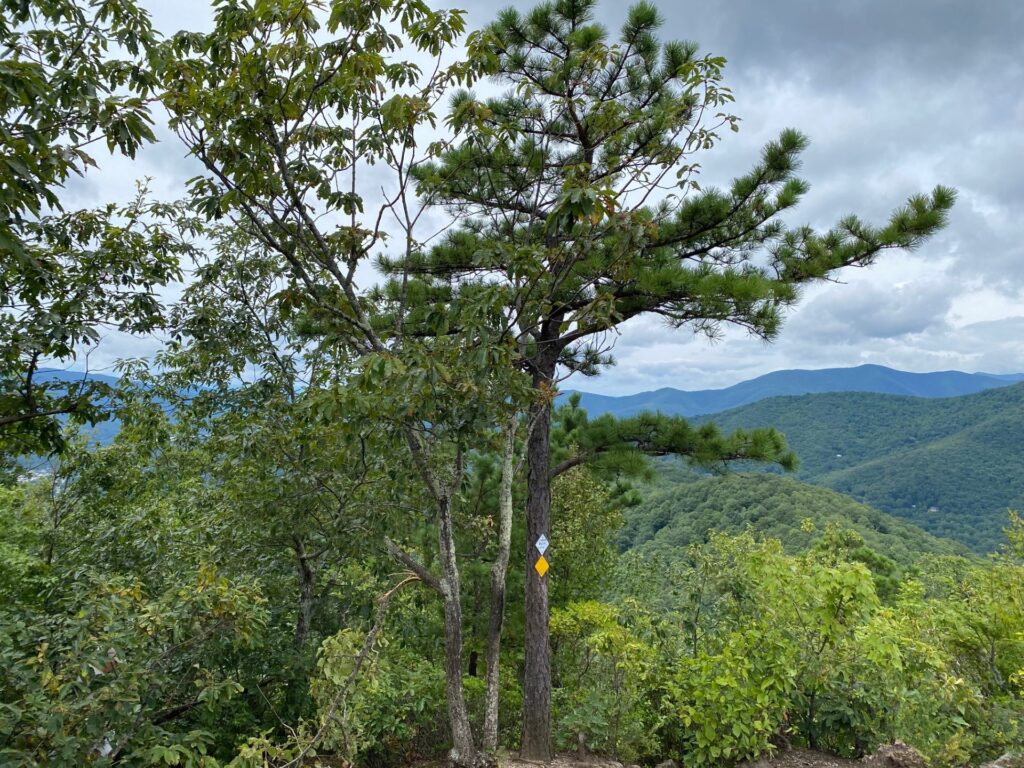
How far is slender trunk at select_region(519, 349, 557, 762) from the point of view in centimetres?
501

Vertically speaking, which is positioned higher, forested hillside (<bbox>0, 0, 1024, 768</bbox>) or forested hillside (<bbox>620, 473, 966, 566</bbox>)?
forested hillside (<bbox>0, 0, 1024, 768</bbox>)

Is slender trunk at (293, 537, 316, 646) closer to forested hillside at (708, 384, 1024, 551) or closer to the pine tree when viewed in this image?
the pine tree

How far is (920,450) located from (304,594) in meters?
82.3

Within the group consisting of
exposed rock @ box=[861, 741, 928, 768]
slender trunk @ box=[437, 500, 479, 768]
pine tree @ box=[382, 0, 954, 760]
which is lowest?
exposed rock @ box=[861, 741, 928, 768]

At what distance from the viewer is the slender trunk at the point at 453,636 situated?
3154 mm

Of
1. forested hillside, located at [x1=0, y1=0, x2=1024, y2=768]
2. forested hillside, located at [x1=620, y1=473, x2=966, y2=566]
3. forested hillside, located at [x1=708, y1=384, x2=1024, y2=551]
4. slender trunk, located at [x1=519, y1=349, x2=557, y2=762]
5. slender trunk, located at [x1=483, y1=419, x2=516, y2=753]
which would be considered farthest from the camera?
forested hillside, located at [x1=708, y1=384, x2=1024, y2=551]

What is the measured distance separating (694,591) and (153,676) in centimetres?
426

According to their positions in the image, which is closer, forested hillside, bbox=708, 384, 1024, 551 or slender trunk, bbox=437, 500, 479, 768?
slender trunk, bbox=437, 500, 479, 768

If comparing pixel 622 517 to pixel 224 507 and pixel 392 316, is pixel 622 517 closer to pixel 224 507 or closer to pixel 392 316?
pixel 392 316

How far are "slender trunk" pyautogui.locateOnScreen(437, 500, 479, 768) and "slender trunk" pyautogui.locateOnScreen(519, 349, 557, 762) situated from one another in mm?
1765

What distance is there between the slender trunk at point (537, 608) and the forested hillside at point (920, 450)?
47119mm

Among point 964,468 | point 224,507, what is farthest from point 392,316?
point 964,468

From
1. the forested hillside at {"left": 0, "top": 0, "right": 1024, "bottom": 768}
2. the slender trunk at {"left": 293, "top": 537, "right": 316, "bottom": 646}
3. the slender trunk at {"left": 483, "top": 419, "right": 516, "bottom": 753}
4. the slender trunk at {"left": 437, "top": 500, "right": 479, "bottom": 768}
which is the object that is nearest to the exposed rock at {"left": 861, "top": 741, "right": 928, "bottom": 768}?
the forested hillside at {"left": 0, "top": 0, "right": 1024, "bottom": 768}

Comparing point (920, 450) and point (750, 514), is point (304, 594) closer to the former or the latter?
point (750, 514)
